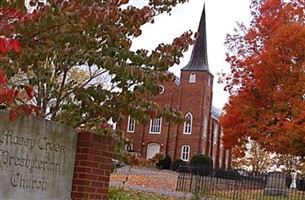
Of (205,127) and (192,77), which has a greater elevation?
(192,77)

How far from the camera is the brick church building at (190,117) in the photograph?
178ft

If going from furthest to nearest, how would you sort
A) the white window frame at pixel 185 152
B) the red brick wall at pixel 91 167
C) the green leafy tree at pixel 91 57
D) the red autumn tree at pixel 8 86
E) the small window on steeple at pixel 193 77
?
the small window on steeple at pixel 193 77
the white window frame at pixel 185 152
the red brick wall at pixel 91 167
the green leafy tree at pixel 91 57
the red autumn tree at pixel 8 86

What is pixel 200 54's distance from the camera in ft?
183

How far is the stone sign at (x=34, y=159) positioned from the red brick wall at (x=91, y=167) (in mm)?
166

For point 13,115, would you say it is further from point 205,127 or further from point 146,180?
point 205,127

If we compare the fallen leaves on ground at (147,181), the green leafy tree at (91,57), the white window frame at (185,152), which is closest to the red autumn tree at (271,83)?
the fallen leaves on ground at (147,181)

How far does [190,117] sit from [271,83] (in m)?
27.1

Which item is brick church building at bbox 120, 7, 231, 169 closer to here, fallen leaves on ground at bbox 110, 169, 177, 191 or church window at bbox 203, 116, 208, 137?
church window at bbox 203, 116, 208, 137

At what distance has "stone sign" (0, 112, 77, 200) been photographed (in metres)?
5.60

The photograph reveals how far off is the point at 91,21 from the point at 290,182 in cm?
2521

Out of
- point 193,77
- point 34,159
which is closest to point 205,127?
point 193,77

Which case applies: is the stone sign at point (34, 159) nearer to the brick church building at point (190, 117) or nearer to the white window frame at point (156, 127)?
the brick church building at point (190, 117)

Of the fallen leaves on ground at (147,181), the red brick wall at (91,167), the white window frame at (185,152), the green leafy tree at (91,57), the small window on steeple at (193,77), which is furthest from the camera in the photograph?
the small window on steeple at (193,77)

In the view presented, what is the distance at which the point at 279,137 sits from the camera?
Result: 25.7 meters
